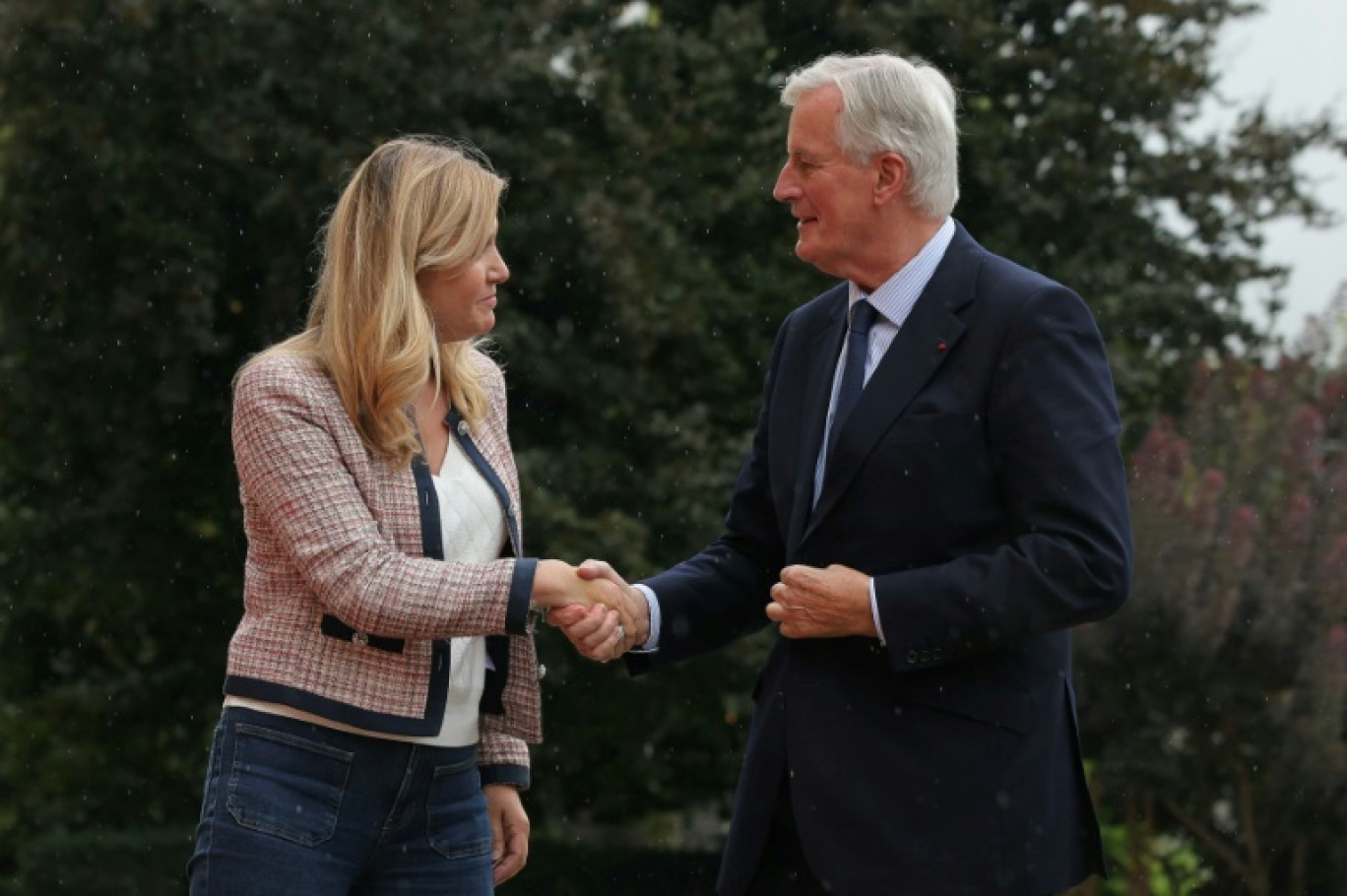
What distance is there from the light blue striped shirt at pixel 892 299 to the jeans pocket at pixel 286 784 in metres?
0.92

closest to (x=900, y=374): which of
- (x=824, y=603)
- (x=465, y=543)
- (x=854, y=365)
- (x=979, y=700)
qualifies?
(x=854, y=365)

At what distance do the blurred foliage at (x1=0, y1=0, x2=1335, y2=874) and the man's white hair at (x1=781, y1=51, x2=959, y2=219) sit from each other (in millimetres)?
5192

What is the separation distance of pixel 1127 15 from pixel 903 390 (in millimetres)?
6892

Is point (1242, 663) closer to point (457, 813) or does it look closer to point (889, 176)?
point (889, 176)

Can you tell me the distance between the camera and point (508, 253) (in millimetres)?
8711

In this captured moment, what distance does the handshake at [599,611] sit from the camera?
125 inches

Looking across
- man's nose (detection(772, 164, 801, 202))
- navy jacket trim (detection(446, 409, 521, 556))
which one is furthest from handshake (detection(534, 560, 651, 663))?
man's nose (detection(772, 164, 801, 202))

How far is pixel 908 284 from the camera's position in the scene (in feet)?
10.5

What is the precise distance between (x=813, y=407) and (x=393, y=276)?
757 mm

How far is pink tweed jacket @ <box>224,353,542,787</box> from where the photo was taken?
287 cm

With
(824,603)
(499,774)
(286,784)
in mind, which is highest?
(824,603)

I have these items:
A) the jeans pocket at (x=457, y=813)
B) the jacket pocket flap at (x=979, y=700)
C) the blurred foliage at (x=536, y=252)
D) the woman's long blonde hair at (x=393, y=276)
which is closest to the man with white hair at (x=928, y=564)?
the jacket pocket flap at (x=979, y=700)

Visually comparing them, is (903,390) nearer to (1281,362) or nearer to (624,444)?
(1281,362)

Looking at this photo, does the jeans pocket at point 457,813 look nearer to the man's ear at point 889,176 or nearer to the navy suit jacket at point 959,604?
the navy suit jacket at point 959,604
